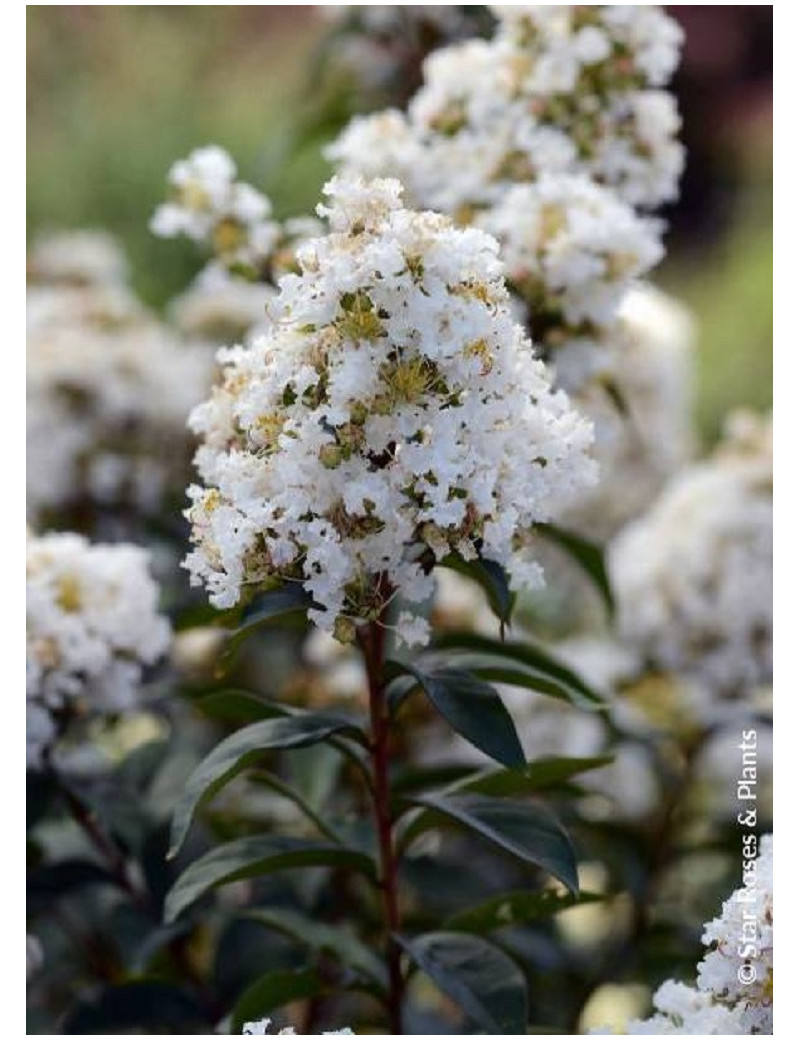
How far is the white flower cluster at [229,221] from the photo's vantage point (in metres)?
1.63

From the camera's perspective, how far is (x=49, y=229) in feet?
17.8

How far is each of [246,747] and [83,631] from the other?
1.20 ft

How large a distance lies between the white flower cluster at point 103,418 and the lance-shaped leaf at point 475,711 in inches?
39.4

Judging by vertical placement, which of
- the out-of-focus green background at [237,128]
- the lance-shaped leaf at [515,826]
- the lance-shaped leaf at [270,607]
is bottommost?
the lance-shaped leaf at [515,826]

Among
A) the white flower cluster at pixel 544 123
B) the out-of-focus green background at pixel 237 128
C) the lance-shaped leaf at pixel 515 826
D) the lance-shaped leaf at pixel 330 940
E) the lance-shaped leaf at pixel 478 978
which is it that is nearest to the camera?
the lance-shaped leaf at pixel 515 826

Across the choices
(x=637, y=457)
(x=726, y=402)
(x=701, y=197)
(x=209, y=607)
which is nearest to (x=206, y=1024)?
(x=209, y=607)

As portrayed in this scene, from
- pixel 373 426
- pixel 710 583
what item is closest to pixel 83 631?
pixel 373 426

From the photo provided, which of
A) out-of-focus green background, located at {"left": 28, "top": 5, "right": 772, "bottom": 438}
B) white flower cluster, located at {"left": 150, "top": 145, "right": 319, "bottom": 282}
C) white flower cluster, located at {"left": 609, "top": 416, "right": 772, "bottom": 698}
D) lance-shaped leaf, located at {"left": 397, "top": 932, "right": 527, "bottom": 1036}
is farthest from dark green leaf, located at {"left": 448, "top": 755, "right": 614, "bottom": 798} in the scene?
out-of-focus green background, located at {"left": 28, "top": 5, "right": 772, "bottom": 438}

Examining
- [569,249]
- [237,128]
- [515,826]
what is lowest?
[515,826]

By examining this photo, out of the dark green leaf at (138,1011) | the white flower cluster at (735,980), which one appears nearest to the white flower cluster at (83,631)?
the dark green leaf at (138,1011)

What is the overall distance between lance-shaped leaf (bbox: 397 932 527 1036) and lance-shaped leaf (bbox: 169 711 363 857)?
183 mm

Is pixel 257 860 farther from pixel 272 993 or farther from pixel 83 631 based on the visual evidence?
pixel 83 631

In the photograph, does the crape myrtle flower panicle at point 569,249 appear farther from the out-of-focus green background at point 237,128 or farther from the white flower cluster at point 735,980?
the out-of-focus green background at point 237,128

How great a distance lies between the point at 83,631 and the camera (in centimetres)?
158
